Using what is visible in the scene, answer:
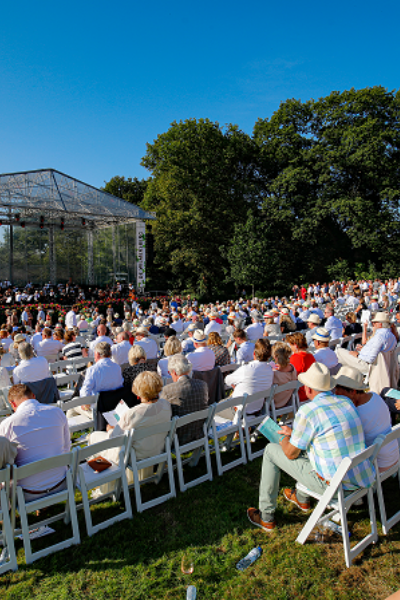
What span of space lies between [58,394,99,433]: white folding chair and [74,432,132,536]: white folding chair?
903 millimetres

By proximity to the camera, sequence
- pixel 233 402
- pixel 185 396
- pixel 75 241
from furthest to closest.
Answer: pixel 75 241 < pixel 233 402 < pixel 185 396

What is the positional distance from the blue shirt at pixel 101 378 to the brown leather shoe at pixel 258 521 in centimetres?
216

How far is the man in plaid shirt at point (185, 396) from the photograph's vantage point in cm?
398

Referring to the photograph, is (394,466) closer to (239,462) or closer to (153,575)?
(239,462)

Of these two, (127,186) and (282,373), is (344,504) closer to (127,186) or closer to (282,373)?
(282,373)

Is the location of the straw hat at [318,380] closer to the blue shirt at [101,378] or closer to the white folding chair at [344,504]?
the white folding chair at [344,504]

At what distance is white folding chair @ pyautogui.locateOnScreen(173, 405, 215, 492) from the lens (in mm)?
3627

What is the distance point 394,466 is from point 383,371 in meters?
2.38

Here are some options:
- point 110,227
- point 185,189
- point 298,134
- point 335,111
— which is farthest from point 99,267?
point 335,111

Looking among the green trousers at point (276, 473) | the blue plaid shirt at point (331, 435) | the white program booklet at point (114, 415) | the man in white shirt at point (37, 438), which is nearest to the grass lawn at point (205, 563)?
the green trousers at point (276, 473)

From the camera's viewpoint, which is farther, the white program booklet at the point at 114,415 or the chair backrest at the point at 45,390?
the chair backrest at the point at 45,390

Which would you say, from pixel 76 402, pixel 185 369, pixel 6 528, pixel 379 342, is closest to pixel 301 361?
pixel 379 342

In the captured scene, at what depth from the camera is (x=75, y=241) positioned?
99.9ft

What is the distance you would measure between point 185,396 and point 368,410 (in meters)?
1.71
